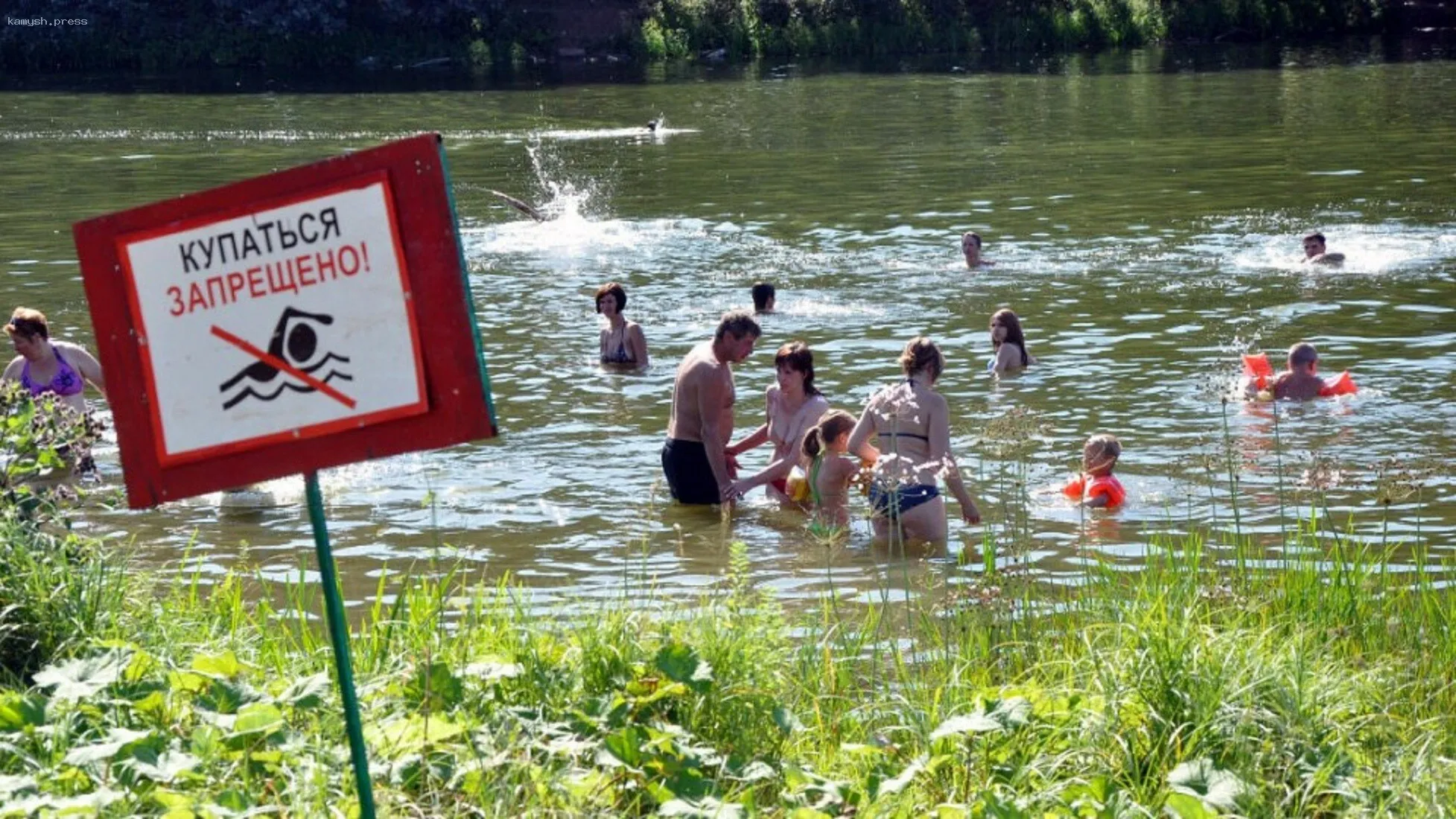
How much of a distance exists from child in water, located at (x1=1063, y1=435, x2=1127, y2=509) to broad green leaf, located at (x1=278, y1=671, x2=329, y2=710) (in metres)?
6.47

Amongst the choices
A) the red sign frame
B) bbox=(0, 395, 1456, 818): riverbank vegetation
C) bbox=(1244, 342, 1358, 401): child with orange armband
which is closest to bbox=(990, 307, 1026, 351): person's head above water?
bbox=(1244, 342, 1358, 401): child with orange armband

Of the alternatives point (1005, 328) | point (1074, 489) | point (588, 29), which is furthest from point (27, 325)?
point (588, 29)

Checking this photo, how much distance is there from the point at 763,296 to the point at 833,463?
6.12 meters

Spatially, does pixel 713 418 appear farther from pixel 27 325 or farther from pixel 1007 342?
pixel 27 325

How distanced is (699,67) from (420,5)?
9224 mm

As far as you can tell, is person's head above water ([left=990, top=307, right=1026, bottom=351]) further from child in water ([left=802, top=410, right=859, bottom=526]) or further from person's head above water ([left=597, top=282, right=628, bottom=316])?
child in water ([left=802, top=410, right=859, bottom=526])

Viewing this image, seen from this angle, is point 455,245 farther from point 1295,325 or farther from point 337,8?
point 337,8

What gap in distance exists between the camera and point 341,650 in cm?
408

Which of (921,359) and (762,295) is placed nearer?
(921,359)

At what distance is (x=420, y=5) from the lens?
5375 centimetres

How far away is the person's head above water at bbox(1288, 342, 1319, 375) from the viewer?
13.6 m

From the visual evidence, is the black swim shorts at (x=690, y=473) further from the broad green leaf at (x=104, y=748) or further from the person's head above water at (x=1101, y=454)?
the broad green leaf at (x=104, y=748)

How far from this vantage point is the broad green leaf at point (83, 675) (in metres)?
4.86

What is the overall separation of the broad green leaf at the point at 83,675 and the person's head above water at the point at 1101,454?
6.82 m
